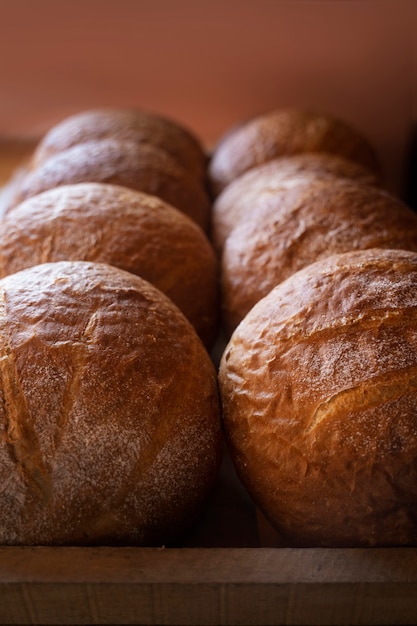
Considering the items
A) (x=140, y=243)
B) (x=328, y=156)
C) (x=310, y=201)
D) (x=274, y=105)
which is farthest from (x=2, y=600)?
(x=274, y=105)

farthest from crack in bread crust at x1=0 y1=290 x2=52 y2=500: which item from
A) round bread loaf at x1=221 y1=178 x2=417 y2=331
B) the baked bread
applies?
round bread loaf at x1=221 y1=178 x2=417 y2=331

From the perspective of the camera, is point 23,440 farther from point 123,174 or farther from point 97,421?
point 123,174

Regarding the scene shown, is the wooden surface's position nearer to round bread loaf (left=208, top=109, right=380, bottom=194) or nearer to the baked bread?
the baked bread

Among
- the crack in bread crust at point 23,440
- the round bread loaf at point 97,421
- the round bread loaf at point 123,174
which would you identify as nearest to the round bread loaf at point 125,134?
the round bread loaf at point 123,174

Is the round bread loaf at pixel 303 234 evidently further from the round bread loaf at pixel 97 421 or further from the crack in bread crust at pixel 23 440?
the crack in bread crust at pixel 23 440

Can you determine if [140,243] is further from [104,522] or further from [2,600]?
[2,600]

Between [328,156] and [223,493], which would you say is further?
[328,156]
